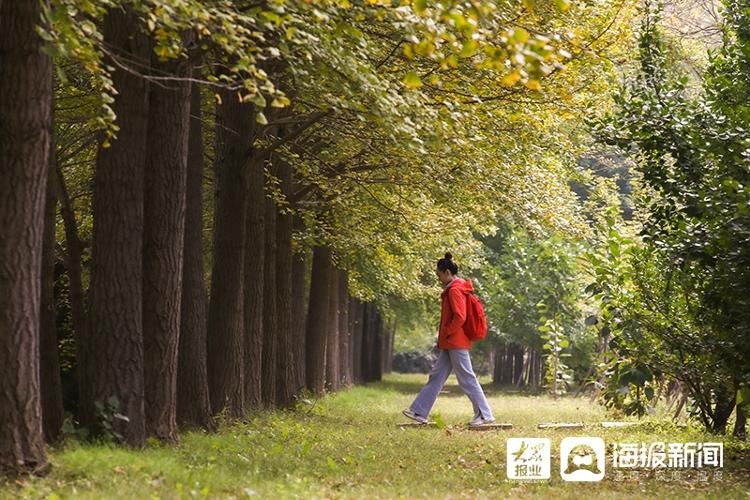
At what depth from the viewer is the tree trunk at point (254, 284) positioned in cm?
1747

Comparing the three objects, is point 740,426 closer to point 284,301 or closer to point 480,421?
point 480,421

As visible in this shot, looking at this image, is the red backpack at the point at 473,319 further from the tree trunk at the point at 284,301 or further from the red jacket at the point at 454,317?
the tree trunk at the point at 284,301

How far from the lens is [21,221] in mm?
9031

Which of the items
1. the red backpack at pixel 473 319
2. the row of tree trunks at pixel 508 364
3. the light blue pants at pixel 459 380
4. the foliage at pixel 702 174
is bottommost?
the row of tree trunks at pixel 508 364

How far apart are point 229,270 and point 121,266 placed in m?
4.74

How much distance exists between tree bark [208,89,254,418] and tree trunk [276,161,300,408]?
4.35m

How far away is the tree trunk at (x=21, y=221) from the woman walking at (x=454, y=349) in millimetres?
9455

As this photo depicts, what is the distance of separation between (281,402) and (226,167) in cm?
570

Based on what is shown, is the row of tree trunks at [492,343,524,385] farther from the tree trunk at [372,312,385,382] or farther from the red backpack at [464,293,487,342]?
the red backpack at [464,293,487,342]

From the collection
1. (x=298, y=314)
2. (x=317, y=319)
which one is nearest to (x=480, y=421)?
(x=298, y=314)

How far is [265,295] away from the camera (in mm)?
19719

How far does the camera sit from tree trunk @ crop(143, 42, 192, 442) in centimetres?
1235

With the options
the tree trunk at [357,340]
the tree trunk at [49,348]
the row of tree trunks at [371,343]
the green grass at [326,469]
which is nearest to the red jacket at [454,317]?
the green grass at [326,469]

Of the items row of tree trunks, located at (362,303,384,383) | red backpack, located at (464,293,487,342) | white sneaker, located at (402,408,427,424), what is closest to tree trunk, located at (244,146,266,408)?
white sneaker, located at (402,408,427,424)
